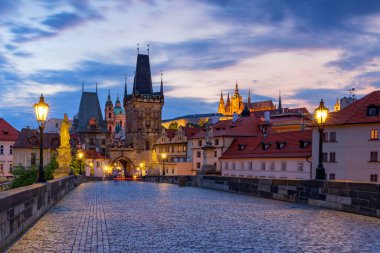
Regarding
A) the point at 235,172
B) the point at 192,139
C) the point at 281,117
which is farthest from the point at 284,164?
the point at 281,117

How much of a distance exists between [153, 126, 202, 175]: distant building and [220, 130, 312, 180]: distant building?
18324mm

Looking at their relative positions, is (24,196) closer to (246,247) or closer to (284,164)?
(246,247)

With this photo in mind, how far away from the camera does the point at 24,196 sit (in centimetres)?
1252

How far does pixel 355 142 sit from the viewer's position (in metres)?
52.3

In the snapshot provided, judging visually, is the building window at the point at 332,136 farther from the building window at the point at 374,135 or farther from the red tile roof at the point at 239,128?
the red tile roof at the point at 239,128

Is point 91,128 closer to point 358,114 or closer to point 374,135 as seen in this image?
point 358,114

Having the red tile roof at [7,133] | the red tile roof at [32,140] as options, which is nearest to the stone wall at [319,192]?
the red tile roof at [32,140]

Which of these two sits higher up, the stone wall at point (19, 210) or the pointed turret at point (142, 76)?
the pointed turret at point (142, 76)

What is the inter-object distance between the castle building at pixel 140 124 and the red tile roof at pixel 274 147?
52.6 meters

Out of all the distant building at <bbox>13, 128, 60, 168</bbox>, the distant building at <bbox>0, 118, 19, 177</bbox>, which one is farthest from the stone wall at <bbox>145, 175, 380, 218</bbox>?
the distant building at <bbox>0, 118, 19, 177</bbox>

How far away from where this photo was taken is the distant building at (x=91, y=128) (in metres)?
137

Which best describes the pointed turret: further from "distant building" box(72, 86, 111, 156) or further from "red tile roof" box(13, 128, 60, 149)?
"red tile roof" box(13, 128, 60, 149)

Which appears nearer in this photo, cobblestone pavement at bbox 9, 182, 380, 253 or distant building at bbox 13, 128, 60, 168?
cobblestone pavement at bbox 9, 182, 380, 253

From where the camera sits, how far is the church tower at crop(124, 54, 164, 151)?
130750 millimetres
